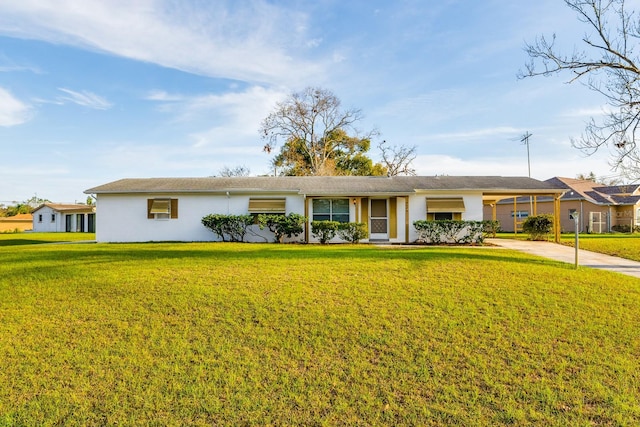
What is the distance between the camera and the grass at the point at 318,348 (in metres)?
4.01

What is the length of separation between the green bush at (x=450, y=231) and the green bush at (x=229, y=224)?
27.4ft

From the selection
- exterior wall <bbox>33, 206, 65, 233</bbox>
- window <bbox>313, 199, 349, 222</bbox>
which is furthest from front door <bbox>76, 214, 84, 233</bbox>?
window <bbox>313, 199, 349, 222</bbox>

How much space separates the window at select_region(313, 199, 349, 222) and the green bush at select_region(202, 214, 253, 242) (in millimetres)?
3457

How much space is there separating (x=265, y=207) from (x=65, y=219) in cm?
3136

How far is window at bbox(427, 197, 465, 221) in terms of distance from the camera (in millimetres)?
18016

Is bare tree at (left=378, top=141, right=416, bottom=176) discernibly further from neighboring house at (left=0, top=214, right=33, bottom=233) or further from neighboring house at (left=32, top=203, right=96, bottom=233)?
neighboring house at (left=0, top=214, right=33, bottom=233)

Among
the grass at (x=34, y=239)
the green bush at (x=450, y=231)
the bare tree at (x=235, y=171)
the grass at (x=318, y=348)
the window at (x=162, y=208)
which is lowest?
the grass at (x=318, y=348)

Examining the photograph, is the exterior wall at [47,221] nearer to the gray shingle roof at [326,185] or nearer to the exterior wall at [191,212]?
the gray shingle roof at [326,185]

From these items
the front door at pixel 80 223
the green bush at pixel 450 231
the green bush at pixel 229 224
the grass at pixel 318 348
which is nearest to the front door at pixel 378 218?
the green bush at pixel 450 231

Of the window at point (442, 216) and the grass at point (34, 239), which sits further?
the grass at point (34, 239)

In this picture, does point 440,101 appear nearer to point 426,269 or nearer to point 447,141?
point 447,141

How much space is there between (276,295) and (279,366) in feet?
7.96

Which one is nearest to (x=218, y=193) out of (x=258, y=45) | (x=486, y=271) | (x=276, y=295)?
(x=258, y=45)

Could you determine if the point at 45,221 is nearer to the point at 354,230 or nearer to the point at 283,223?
the point at 283,223
